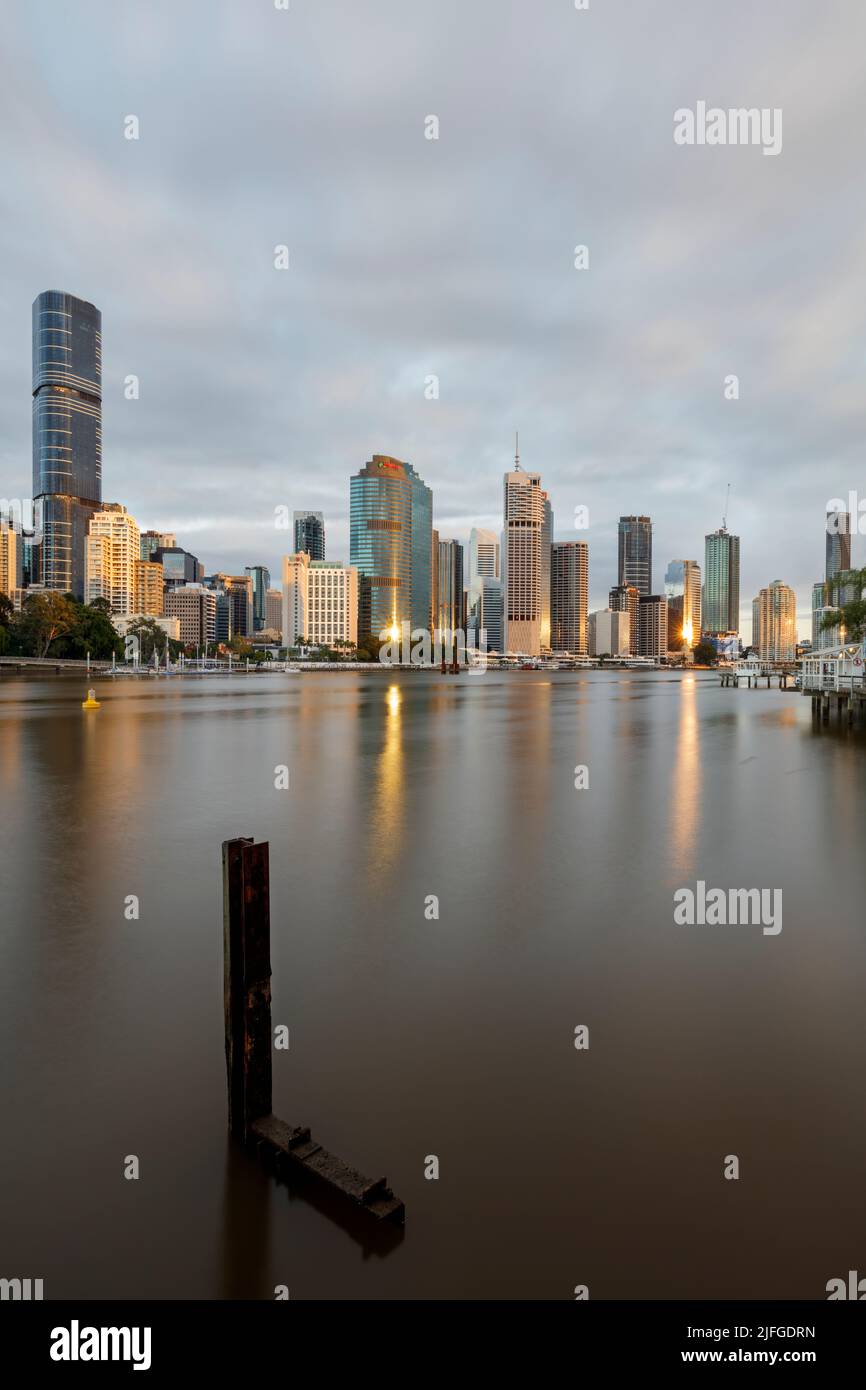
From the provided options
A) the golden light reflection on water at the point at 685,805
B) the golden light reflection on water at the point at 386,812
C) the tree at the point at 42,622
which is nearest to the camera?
the golden light reflection on water at the point at 386,812

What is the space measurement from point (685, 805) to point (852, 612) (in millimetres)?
40261

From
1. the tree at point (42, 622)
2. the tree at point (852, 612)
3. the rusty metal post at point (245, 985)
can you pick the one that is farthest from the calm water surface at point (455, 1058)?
the tree at point (42, 622)

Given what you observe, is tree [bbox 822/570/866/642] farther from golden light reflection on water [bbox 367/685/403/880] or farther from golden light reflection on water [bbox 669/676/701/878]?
golden light reflection on water [bbox 367/685/403/880]

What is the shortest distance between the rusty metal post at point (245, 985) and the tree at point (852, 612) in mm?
56974

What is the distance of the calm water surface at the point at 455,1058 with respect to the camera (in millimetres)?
5324

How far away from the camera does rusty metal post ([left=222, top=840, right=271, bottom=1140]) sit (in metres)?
6.31

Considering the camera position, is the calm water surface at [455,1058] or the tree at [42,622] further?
the tree at [42,622]

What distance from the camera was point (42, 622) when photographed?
6176 inches

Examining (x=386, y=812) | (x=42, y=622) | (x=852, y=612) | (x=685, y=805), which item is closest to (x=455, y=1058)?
(x=386, y=812)

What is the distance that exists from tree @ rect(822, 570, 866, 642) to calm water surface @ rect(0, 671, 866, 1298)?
4026 centimetres

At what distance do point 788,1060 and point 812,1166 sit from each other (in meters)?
1.65

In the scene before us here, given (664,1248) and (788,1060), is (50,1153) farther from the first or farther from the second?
(788,1060)

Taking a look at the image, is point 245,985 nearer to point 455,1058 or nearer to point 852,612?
point 455,1058

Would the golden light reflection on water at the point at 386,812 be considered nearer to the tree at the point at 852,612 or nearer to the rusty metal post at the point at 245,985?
the rusty metal post at the point at 245,985
